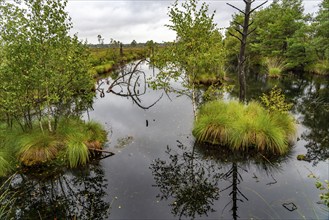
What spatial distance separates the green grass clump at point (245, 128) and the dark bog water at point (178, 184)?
79 cm

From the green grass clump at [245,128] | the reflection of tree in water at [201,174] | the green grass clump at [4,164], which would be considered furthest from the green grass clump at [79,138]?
the green grass clump at [245,128]

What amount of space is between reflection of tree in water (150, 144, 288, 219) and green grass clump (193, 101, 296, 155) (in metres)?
0.61

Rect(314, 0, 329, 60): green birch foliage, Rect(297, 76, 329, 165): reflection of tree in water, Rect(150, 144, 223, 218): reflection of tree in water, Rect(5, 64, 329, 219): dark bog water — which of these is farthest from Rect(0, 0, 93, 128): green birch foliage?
Rect(314, 0, 329, 60): green birch foliage

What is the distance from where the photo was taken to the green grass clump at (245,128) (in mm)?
13297

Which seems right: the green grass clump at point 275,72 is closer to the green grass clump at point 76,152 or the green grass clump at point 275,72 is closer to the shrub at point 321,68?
the shrub at point 321,68

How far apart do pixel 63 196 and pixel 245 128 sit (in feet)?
31.3

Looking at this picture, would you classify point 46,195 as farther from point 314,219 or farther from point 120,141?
point 314,219

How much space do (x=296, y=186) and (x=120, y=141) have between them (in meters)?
10.5

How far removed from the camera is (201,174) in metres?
11.7

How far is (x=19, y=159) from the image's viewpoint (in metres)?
12.6

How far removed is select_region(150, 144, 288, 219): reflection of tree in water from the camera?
31.2ft

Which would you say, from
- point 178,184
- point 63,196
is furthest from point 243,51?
point 63,196

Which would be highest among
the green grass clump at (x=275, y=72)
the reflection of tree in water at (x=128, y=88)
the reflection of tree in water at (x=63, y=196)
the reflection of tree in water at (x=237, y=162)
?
the green grass clump at (x=275, y=72)

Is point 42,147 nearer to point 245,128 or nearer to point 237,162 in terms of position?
point 237,162
